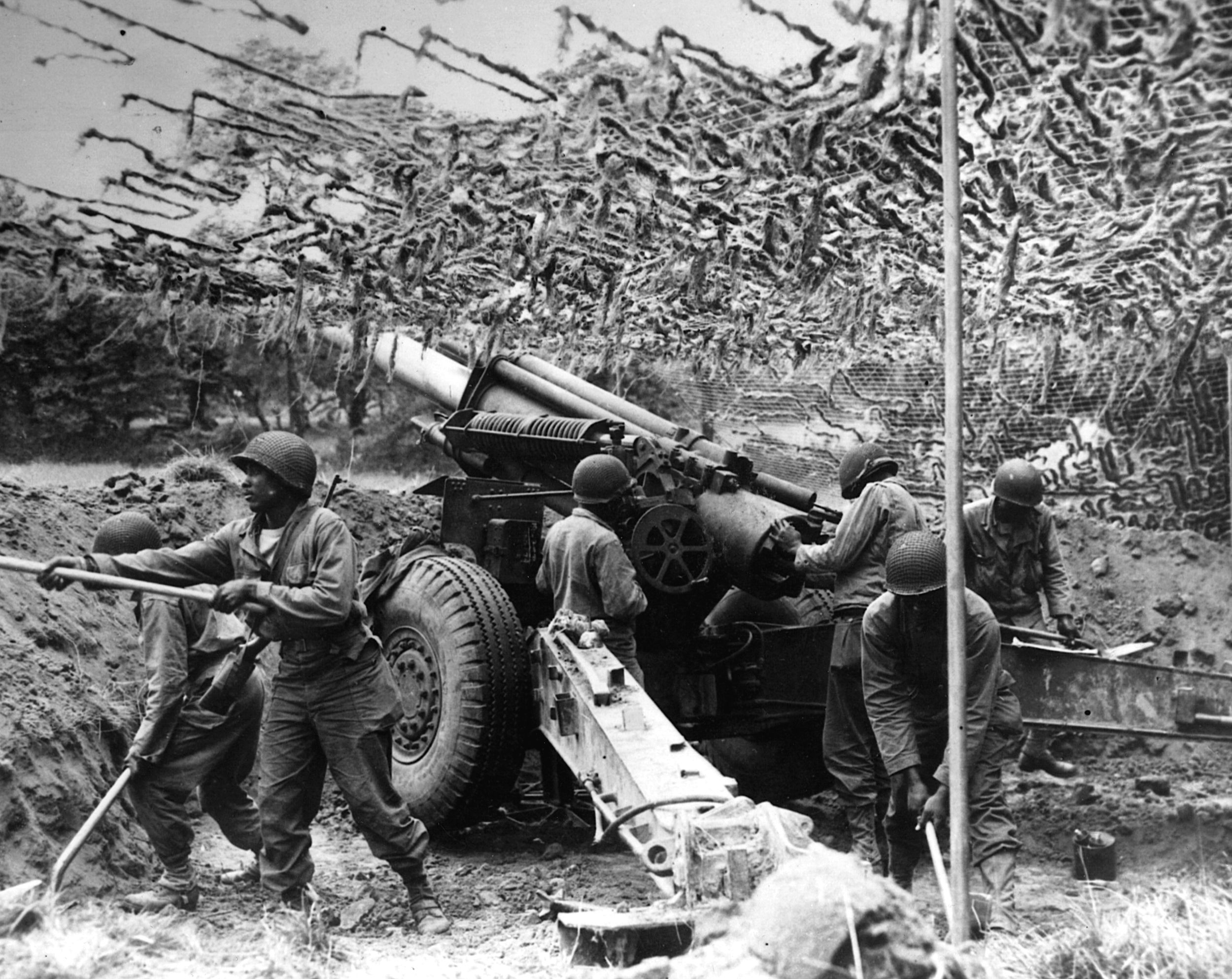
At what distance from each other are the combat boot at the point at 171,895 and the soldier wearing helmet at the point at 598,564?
1803mm

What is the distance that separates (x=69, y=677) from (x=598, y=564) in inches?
91.5

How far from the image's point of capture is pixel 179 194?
7836 mm

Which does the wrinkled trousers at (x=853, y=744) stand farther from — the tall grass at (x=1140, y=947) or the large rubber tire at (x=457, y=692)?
the tall grass at (x=1140, y=947)

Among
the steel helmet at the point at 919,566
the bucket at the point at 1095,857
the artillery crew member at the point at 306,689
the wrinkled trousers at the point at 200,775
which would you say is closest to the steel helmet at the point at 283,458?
the artillery crew member at the point at 306,689

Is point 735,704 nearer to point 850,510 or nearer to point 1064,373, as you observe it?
point 850,510

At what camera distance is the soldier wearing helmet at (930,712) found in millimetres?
4691

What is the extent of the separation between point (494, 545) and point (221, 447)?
3.69 metres

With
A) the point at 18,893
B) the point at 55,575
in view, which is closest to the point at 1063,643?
the point at 55,575

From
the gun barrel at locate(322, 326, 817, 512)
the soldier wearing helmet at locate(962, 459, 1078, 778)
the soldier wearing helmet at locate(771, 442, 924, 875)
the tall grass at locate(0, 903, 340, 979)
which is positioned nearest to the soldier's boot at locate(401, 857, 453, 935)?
the tall grass at locate(0, 903, 340, 979)

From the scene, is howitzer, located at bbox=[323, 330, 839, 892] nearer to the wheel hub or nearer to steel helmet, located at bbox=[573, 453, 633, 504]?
the wheel hub

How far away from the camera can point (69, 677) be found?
5.83 metres

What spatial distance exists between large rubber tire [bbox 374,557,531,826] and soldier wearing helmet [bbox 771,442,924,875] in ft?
4.36

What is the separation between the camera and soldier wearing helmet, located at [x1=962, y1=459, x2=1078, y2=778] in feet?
22.0

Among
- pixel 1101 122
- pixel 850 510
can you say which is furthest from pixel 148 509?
pixel 1101 122
